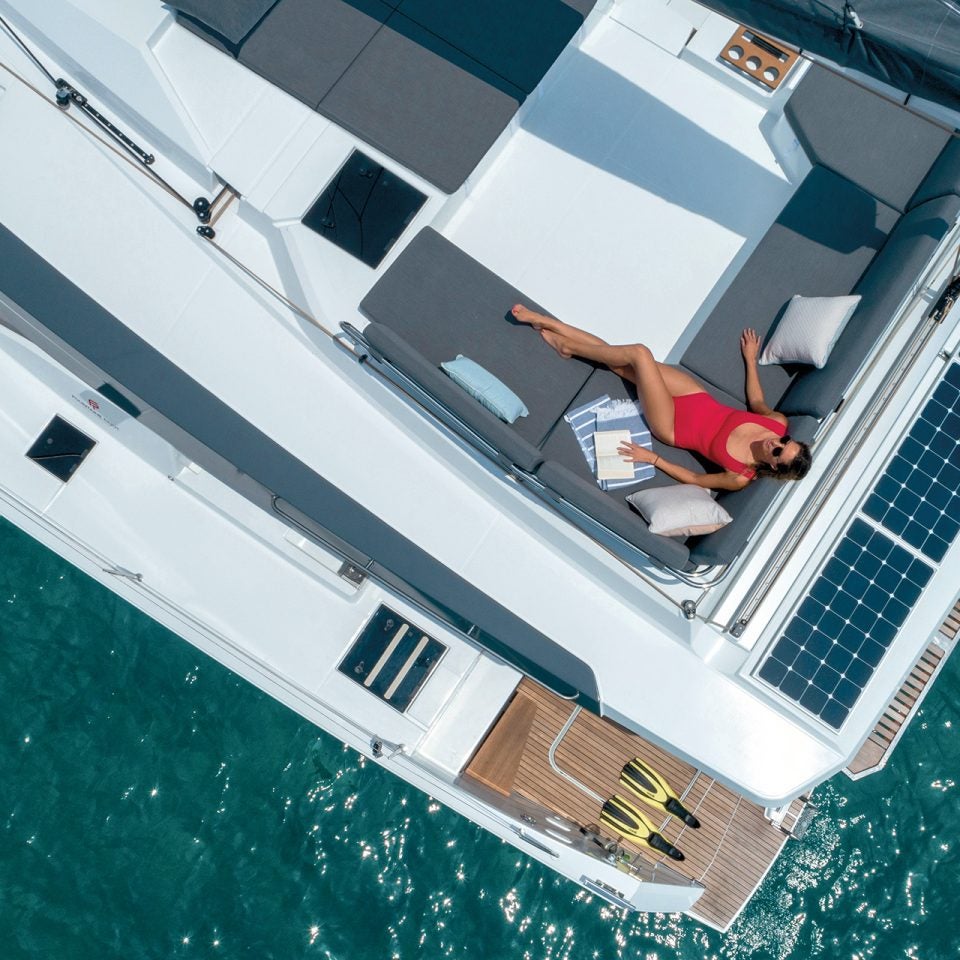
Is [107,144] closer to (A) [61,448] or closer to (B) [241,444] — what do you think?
(B) [241,444]

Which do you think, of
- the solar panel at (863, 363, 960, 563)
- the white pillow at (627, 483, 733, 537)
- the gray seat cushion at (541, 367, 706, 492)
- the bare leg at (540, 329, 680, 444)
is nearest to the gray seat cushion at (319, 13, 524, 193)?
the bare leg at (540, 329, 680, 444)

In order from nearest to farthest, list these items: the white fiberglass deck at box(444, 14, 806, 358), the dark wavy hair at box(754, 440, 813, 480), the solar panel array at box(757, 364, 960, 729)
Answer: the dark wavy hair at box(754, 440, 813, 480)
the solar panel array at box(757, 364, 960, 729)
the white fiberglass deck at box(444, 14, 806, 358)

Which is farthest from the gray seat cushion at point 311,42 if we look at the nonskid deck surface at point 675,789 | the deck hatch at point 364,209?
the nonskid deck surface at point 675,789

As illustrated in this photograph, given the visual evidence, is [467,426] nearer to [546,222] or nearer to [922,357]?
[546,222]

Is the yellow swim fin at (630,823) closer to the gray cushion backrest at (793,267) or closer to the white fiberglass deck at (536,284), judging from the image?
the white fiberglass deck at (536,284)

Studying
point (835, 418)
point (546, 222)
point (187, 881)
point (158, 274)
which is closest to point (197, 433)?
point (158, 274)

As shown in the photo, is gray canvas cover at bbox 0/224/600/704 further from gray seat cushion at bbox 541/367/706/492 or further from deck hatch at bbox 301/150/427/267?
deck hatch at bbox 301/150/427/267
